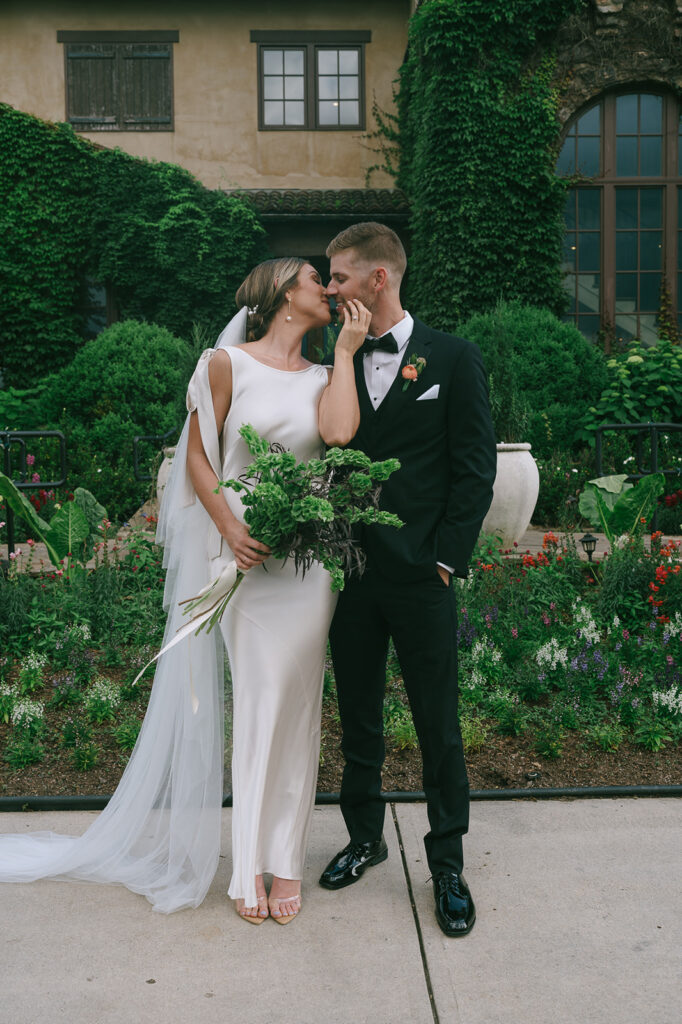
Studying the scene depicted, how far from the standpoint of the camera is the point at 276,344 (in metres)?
3.04

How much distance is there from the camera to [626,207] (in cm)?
1392

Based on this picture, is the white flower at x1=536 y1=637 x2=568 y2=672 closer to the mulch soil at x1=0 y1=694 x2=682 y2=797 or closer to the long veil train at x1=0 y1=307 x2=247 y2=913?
the mulch soil at x1=0 y1=694 x2=682 y2=797

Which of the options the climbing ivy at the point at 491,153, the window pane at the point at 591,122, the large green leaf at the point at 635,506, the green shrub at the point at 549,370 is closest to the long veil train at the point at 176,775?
the large green leaf at the point at 635,506

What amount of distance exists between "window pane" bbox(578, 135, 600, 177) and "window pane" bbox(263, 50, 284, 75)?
5.60 m

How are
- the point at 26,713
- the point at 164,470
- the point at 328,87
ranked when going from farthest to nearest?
the point at 328,87, the point at 164,470, the point at 26,713

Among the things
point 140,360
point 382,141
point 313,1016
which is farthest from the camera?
point 382,141

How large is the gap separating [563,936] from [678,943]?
32 cm

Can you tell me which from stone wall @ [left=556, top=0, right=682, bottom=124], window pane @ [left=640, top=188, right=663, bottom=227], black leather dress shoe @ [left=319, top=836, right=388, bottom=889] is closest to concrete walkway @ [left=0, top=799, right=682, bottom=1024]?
black leather dress shoe @ [left=319, top=836, right=388, bottom=889]

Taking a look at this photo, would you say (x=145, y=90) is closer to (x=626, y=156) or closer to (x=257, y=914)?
(x=626, y=156)

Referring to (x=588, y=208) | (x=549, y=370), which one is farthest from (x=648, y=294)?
(x=549, y=370)

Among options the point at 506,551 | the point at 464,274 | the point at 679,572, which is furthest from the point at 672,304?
the point at 679,572

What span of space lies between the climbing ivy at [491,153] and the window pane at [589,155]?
97cm

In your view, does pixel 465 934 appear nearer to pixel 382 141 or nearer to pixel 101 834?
pixel 101 834

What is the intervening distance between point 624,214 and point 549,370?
465cm
